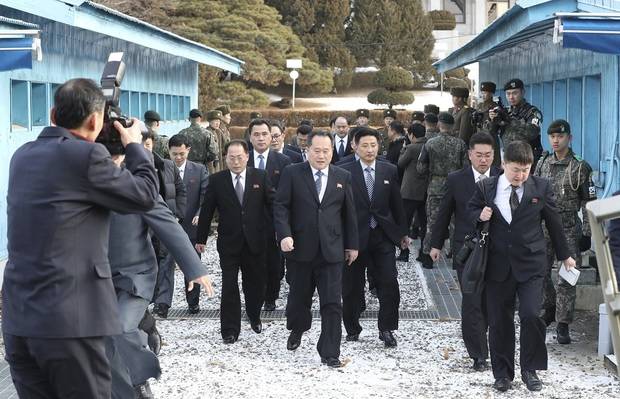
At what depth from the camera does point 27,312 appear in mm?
4559

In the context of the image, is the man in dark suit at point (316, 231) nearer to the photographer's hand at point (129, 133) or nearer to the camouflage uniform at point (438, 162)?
the photographer's hand at point (129, 133)

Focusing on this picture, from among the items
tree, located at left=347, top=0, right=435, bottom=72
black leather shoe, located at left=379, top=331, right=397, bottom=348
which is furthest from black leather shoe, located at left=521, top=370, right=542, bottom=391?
tree, located at left=347, top=0, right=435, bottom=72

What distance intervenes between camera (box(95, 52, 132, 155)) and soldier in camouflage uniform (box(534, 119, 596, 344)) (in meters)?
5.08

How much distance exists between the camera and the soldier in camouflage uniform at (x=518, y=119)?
11797 mm

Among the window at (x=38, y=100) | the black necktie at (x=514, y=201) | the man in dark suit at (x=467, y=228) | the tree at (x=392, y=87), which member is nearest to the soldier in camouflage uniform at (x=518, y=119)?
the man in dark suit at (x=467, y=228)

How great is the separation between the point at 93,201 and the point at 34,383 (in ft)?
2.73

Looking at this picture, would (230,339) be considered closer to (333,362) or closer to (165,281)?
(165,281)

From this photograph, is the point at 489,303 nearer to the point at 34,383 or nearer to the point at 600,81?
the point at 34,383

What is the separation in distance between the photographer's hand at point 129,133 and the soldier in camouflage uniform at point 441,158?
845cm

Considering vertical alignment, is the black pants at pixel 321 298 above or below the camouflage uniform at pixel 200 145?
below

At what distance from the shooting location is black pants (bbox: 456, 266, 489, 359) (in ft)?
28.4

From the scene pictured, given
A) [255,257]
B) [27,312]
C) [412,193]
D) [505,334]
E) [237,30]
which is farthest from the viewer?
[237,30]

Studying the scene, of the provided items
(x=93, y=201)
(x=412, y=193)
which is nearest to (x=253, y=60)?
(x=412, y=193)

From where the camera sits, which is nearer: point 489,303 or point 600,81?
point 489,303
